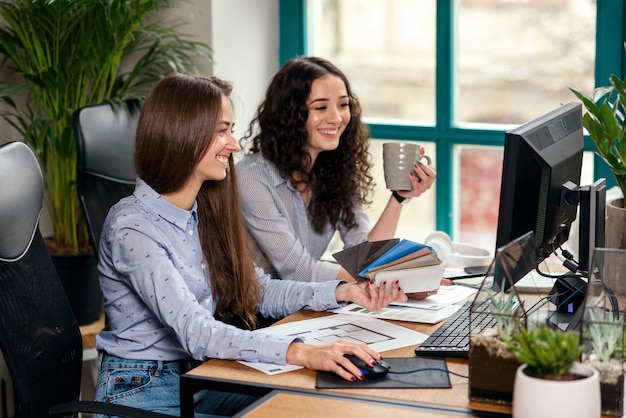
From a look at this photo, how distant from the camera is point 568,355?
135cm

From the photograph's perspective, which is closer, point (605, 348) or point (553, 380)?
point (553, 380)

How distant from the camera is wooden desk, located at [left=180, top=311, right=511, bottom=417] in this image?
1.57 m

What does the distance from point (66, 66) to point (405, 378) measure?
1906 millimetres

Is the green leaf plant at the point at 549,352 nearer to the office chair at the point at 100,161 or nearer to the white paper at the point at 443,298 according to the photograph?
the white paper at the point at 443,298

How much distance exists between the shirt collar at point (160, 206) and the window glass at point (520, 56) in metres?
1.56

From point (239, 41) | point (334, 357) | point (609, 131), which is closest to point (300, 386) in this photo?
point (334, 357)

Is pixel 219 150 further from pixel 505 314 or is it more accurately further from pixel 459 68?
pixel 459 68

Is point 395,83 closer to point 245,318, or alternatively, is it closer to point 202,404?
point 245,318

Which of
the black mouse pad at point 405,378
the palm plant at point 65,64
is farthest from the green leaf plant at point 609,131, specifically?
the palm plant at point 65,64

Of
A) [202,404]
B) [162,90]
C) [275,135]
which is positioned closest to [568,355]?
[202,404]

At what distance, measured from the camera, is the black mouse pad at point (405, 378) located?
64.6 inches

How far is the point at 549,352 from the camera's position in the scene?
4.45 ft

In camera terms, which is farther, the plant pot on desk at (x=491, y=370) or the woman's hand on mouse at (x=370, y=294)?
the woman's hand on mouse at (x=370, y=294)

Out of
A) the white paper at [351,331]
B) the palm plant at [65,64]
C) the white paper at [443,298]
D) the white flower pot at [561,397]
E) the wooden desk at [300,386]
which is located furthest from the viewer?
the palm plant at [65,64]
